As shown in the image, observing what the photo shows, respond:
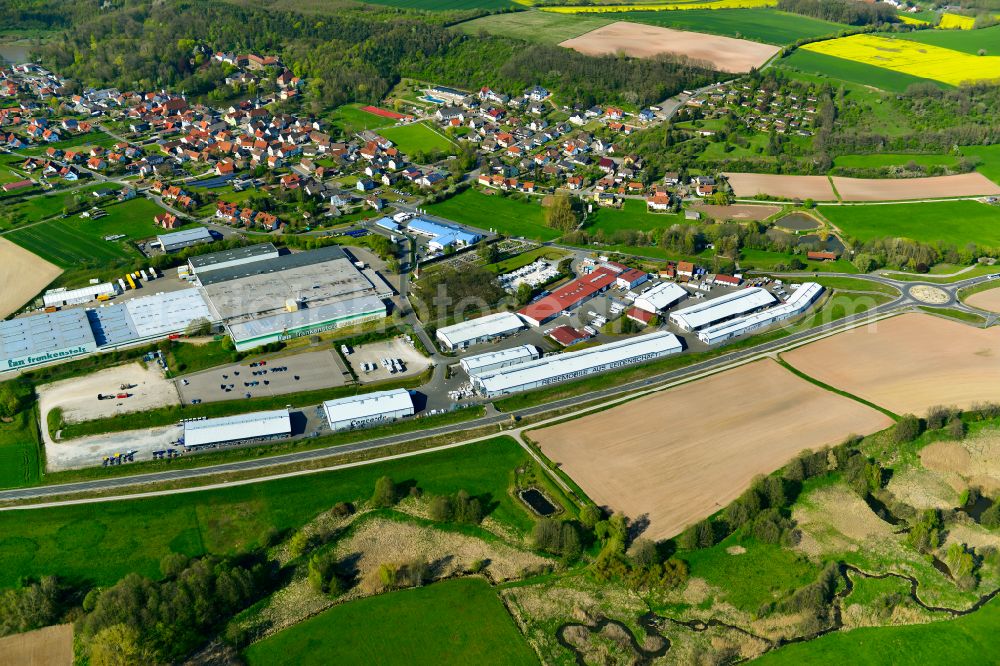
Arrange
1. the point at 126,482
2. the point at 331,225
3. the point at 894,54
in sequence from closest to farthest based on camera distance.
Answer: the point at 126,482 < the point at 331,225 < the point at 894,54

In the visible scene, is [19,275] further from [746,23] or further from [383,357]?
[746,23]

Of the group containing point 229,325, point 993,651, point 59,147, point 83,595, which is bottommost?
point 993,651

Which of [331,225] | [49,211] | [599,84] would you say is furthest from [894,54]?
[49,211]

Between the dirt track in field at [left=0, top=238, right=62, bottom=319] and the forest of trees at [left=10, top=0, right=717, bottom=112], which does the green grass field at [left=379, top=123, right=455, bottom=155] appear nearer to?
the forest of trees at [left=10, top=0, right=717, bottom=112]

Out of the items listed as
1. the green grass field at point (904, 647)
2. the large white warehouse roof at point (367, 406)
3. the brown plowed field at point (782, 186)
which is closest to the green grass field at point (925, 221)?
the brown plowed field at point (782, 186)

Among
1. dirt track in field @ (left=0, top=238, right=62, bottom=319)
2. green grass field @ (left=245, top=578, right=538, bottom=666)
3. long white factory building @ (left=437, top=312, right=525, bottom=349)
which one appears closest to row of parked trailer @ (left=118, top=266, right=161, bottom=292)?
dirt track in field @ (left=0, top=238, right=62, bottom=319)

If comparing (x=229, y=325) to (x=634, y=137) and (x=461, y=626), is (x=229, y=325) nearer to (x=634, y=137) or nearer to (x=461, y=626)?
(x=461, y=626)
